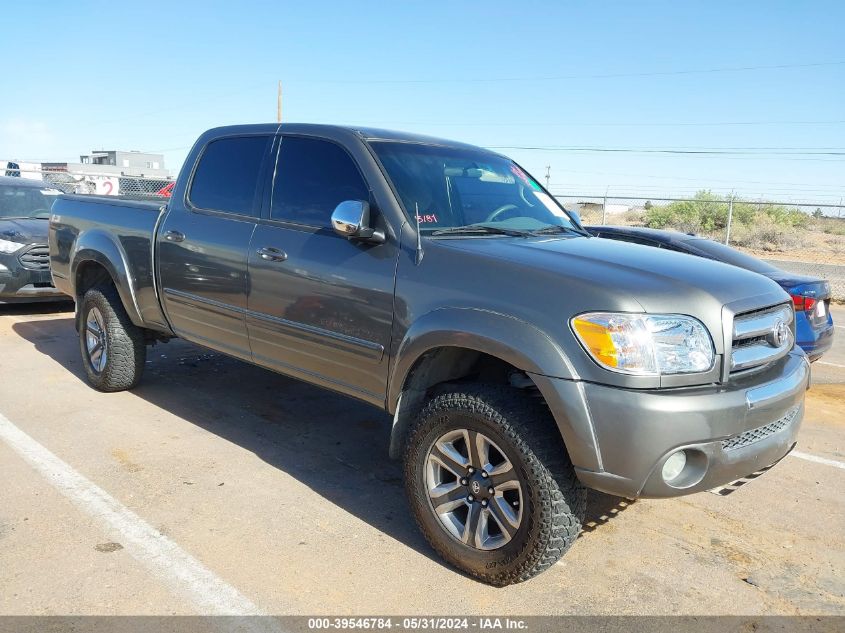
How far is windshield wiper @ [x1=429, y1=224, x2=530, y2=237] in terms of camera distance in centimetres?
356

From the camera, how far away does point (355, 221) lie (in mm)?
3385

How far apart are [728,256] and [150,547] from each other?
211 inches

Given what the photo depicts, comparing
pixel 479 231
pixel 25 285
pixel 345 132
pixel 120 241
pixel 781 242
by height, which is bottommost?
pixel 25 285

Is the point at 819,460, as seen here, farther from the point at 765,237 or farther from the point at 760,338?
the point at 765,237

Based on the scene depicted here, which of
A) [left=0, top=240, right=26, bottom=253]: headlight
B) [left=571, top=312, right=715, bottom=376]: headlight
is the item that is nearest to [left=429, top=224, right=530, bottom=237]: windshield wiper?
[left=571, top=312, right=715, bottom=376]: headlight

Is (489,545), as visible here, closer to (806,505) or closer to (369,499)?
(369,499)

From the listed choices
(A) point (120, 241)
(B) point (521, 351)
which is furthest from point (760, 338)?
(A) point (120, 241)

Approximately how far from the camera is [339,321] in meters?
3.63

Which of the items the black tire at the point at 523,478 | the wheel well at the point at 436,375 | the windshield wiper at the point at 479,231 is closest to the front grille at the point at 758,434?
the black tire at the point at 523,478

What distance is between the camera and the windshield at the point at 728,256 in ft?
20.7

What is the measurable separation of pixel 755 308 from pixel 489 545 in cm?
152

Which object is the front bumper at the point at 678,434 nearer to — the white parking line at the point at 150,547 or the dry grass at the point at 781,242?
the white parking line at the point at 150,547

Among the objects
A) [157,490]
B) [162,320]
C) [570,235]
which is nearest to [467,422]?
[570,235]

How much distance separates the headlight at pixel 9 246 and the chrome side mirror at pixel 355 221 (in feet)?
22.1
